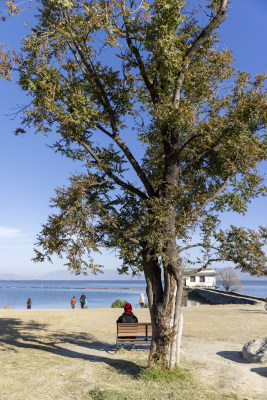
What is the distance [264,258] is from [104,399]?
19.9 feet

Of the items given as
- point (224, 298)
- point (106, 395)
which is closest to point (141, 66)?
point (106, 395)

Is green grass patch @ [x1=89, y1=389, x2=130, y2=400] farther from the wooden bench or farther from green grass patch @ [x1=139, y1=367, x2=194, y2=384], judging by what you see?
the wooden bench

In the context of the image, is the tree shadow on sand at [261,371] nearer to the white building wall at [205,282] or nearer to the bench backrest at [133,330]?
the bench backrest at [133,330]

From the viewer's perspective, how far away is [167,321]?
10.6 metres

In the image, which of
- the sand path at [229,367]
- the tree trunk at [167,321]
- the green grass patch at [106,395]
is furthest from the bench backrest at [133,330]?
the green grass patch at [106,395]

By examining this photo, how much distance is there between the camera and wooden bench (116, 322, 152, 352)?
13.0m

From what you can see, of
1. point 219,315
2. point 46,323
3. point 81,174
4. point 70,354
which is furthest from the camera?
point 219,315

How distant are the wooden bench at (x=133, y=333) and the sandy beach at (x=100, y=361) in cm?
46

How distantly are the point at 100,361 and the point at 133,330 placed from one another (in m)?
1.76

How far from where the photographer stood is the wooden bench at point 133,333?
13.0m

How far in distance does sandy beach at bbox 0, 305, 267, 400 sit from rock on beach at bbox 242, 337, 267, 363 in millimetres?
240

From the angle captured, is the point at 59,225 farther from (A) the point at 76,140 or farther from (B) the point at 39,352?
(B) the point at 39,352

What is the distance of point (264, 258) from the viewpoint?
10977mm

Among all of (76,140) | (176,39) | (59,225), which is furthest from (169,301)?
(176,39)
